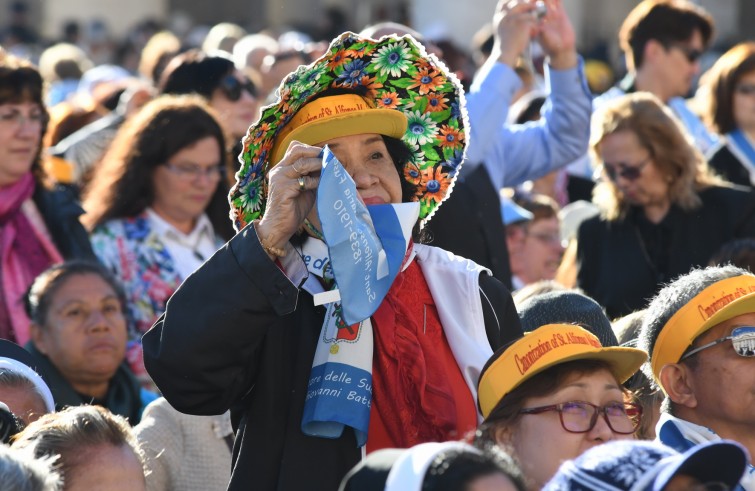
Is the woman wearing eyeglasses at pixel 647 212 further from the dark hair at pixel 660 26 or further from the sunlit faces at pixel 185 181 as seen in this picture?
the dark hair at pixel 660 26

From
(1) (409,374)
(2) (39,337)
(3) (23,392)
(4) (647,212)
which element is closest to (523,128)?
(4) (647,212)

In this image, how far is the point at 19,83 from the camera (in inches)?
244

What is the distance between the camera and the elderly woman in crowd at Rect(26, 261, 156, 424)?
571cm

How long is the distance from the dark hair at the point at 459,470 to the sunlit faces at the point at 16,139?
3936mm

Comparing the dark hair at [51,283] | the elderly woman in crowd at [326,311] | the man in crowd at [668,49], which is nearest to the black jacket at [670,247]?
the man in crowd at [668,49]

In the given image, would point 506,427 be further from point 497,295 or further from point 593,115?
point 593,115

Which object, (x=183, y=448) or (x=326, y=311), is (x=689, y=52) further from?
(x=326, y=311)

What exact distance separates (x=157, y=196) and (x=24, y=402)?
2.63m

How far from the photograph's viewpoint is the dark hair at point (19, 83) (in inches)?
243

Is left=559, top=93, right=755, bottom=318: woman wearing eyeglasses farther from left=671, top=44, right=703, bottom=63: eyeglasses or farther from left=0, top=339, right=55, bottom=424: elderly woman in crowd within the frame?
left=0, top=339, right=55, bottom=424: elderly woman in crowd

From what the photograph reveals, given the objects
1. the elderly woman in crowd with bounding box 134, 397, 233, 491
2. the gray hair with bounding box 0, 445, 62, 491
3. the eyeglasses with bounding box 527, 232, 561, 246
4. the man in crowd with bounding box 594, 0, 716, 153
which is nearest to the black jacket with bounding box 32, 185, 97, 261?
the elderly woman in crowd with bounding box 134, 397, 233, 491

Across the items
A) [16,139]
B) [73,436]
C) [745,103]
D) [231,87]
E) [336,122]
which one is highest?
[231,87]

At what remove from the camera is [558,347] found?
353cm

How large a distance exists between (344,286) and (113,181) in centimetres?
336
